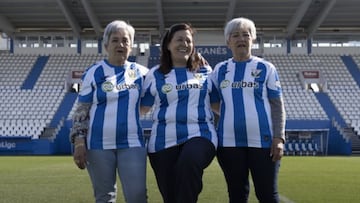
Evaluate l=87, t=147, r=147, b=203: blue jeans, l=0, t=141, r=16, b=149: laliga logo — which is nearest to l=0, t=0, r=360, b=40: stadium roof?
l=0, t=141, r=16, b=149: laliga logo

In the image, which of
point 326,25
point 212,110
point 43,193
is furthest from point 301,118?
point 212,110

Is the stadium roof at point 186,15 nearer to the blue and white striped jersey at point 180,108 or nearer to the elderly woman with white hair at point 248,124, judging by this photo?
the elderly woman with white hair at point 248,124

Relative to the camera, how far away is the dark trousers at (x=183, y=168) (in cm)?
306

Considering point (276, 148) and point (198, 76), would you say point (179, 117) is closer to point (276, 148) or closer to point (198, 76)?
point (198, 76)

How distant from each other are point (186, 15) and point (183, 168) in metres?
23.7

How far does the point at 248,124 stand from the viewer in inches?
134

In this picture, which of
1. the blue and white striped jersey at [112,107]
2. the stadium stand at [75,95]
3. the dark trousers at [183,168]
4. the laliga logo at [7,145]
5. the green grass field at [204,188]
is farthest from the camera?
the stadium stand at [75,95]

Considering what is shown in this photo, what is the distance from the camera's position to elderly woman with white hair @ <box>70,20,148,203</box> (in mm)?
3332

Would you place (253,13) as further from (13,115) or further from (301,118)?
(13,115)

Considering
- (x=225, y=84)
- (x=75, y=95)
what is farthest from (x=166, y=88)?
(x=75, y=95)

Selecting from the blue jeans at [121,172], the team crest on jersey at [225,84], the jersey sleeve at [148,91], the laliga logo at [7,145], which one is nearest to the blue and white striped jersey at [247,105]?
the team crest on jersey at [225,84]

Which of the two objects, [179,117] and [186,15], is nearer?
[179,117]

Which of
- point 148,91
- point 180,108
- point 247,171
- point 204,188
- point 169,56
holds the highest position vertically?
point 169,56

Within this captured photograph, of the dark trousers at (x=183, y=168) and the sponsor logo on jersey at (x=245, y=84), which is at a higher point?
the sponsor logo on jersey at (x=245, y=84)
